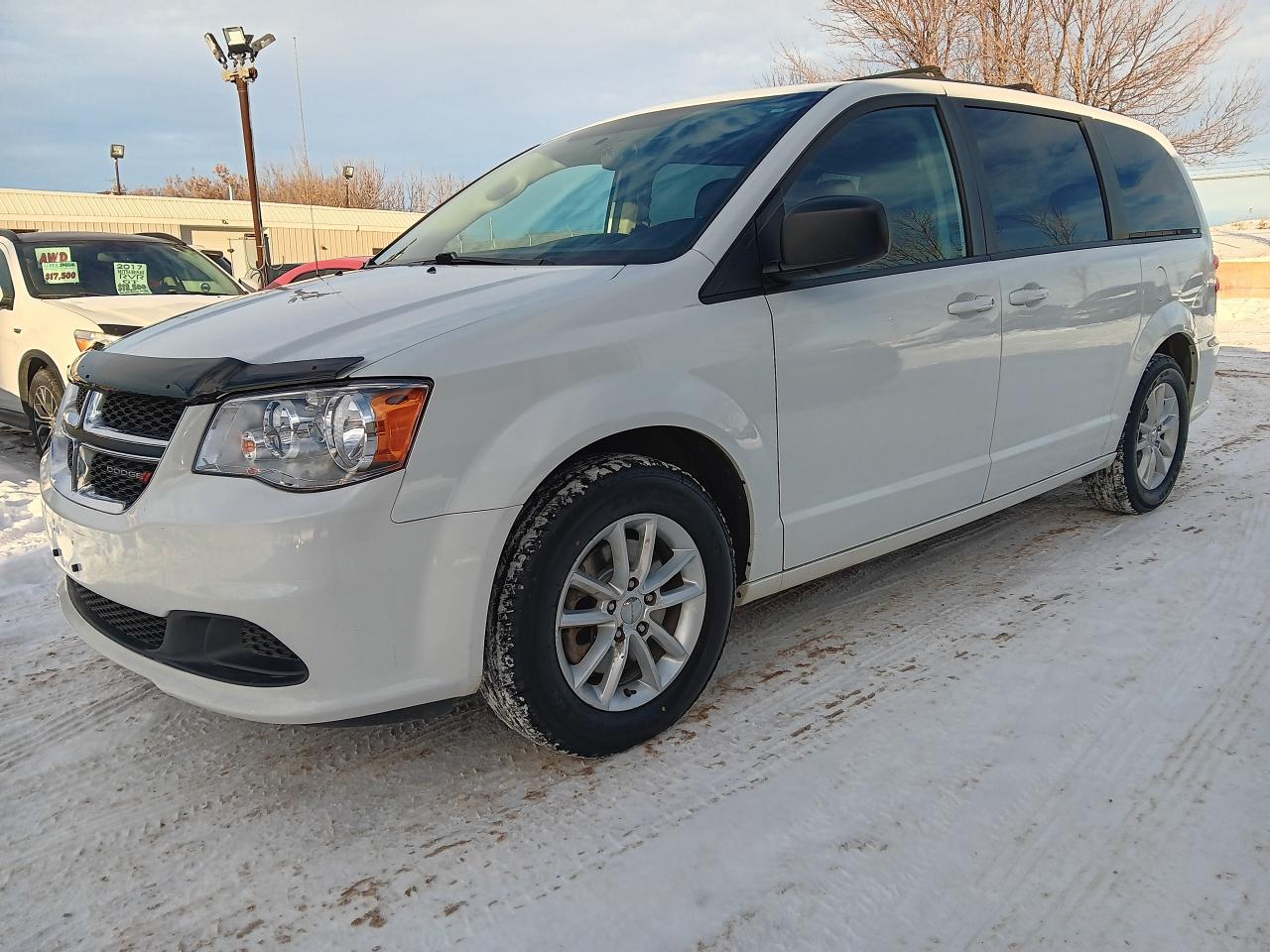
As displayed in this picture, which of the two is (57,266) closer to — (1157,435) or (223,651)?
(223,651)

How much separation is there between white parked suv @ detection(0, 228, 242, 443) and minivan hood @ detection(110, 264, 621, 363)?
3902mm

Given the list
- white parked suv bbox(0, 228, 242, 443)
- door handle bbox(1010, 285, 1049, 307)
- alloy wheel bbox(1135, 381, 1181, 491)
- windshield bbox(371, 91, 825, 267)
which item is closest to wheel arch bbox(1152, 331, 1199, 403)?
alloy wheel bbox(1135, 381, 1181, 491)

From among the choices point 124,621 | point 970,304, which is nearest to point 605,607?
point 124,621

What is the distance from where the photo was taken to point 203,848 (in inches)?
87.5

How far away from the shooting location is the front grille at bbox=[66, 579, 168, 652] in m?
2.32

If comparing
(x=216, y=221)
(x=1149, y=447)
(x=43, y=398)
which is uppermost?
(x=216, y=221)

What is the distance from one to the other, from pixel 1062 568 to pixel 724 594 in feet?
6.33

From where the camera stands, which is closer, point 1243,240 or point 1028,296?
point 1028,296

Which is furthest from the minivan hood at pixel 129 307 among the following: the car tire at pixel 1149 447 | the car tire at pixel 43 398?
the car tire at pixel 1149 447

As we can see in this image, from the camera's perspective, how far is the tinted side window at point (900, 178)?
298 centimetres

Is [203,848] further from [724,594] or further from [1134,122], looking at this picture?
[1134,122]

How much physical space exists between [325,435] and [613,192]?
1.49 m

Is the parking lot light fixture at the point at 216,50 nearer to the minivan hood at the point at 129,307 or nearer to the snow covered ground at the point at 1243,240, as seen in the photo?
the minivan hood at the point at 129,307

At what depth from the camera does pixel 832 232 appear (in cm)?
261
